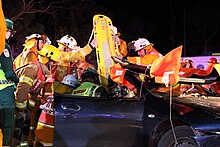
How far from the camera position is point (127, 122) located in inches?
196

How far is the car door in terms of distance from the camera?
4.87 metres

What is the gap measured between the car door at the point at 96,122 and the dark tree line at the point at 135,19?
44.5ft

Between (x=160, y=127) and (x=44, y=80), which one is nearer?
(x=160, y=127)

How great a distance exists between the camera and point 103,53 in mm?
7320

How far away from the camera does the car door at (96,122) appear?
16.0ft

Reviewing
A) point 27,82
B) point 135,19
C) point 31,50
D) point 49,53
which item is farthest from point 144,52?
point 135,19

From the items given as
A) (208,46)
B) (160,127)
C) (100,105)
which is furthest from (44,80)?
(208,46)

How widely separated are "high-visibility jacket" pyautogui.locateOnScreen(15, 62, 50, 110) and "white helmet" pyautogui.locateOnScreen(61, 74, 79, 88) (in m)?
0.68

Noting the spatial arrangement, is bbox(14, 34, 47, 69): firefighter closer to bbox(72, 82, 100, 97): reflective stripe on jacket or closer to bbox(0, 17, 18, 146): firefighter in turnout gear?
bbox(72, 82, 100, 97): reflective stripe on jacket

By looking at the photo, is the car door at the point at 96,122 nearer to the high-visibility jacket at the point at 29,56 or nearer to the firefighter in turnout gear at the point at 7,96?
the firefighter in turnout gear at the point at 7,96

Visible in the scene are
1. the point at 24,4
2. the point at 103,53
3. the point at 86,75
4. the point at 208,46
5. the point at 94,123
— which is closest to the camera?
the point at 94,123

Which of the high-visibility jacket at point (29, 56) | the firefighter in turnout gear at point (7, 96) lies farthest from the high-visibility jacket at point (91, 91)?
the high-visibility jacket at point (29, 56)

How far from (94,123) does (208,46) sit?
109 feet

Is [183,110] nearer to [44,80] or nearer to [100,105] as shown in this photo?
[100,105]
